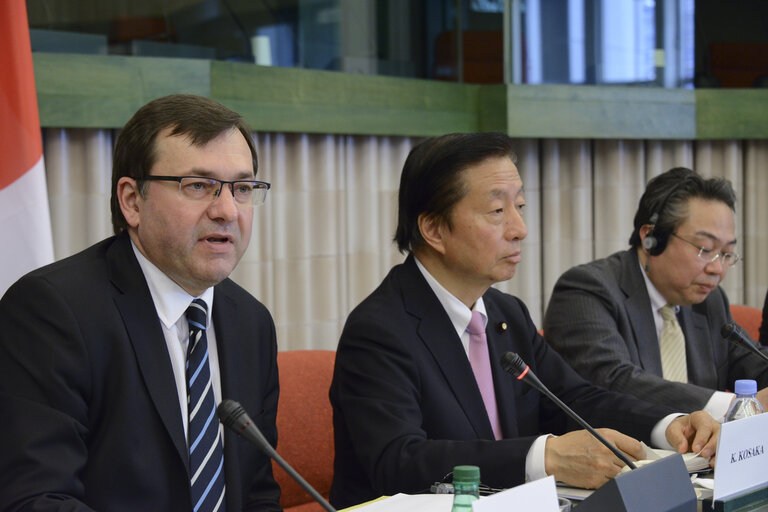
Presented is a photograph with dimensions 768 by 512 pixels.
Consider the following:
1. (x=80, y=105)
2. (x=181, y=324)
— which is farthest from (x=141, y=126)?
(x=80, y=105)

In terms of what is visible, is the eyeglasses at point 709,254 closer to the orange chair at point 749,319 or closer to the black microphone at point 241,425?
the orange chair at point 749,319

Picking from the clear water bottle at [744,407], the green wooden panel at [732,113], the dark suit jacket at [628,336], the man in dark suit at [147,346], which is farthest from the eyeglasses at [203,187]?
the green wooden panel at [732,113]

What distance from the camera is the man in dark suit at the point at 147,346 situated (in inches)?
59.7

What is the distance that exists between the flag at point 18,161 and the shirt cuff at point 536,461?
1.39 meters

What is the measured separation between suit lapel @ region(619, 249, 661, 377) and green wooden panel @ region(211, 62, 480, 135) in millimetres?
1351

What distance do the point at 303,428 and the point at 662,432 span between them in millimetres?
1013

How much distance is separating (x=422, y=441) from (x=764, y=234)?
3.43m

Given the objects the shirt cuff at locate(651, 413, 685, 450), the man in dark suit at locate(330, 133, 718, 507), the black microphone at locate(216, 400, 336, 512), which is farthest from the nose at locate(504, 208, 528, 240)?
the black microphone at locate(216, 400, 336, 512)

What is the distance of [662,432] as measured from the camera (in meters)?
2.04

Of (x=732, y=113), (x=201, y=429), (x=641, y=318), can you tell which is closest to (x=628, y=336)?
(x=641, y=318)

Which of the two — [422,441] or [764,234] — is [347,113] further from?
[764,234]

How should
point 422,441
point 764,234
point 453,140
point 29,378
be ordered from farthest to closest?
point 764,234 < point 453,140 < point 422,441 < point 29,378

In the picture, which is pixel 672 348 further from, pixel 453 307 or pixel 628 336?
pixel 453 307

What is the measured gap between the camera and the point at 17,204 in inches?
94.0
